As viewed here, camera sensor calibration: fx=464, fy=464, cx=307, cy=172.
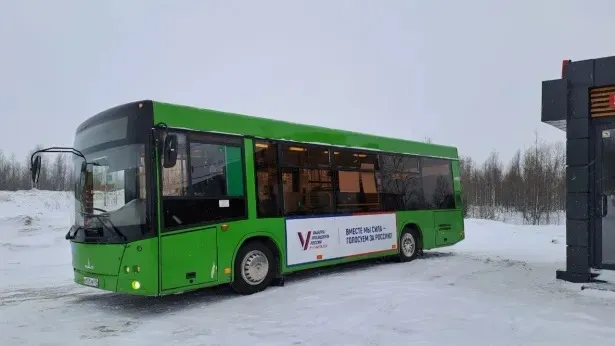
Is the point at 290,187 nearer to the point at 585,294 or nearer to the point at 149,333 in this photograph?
the point at 149,333

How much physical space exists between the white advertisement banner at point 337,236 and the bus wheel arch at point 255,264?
1.27ft

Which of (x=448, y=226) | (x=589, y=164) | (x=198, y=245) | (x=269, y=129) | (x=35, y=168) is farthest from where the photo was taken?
(x=448, y=226)

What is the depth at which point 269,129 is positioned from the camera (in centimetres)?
923

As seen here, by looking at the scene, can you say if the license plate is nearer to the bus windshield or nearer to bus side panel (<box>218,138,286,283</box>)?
the bus windshield

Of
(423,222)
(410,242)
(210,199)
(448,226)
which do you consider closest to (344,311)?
(210,199)

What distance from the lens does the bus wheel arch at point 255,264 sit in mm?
8422

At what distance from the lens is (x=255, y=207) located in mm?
8672

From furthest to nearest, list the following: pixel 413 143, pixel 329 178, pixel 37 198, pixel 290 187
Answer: pixel 37 198, pixel 413 143, pixel 329 178, pixel 290 187

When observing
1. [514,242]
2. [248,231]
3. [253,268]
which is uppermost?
[248,231]

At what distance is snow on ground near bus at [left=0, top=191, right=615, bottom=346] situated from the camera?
5859mm

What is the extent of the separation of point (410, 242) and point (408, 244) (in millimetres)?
141

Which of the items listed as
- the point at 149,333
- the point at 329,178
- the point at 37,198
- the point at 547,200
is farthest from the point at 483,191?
the point at 149,333

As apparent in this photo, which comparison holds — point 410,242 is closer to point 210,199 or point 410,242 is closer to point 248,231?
point 248,231

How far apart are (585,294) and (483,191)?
5263 cm
